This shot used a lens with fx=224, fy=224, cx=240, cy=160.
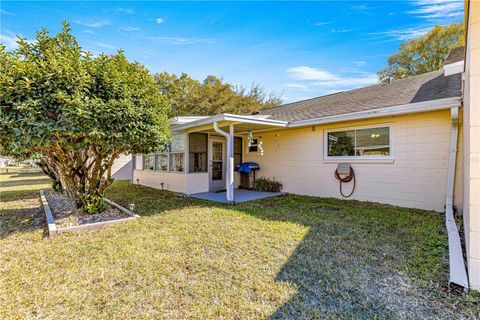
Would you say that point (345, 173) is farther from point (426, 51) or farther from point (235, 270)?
point (426, 51)

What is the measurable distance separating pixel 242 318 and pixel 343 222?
3.34 m

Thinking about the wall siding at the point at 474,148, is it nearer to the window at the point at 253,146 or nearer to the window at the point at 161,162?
the window at the point at 253,146

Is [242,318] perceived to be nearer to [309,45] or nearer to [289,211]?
[289,211]

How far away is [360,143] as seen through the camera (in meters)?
6.52

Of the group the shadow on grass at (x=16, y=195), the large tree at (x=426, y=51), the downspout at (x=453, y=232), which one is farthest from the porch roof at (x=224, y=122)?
the large tree at (x=426, y=51)

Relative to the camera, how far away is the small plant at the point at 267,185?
28.0 feet

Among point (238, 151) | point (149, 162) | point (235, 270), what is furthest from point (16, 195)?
point (235, 270)

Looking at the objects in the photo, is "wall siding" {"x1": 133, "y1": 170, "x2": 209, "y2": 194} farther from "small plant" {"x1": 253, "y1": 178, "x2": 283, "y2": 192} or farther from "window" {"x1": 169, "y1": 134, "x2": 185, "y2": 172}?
"small plant" {"x1": 253, "y1": 178, "x2": 283, "y2": 192}

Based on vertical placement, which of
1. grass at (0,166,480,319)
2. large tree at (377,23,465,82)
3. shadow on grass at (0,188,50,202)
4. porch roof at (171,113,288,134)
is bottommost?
shadow on grass at (0,188,50,202)

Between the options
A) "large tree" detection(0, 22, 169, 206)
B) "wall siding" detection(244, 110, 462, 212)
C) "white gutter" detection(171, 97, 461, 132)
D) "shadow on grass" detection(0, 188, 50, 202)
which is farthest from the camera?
"shadow on grass" detection(0, 188, 50, 202)

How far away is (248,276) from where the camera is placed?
2.62 m

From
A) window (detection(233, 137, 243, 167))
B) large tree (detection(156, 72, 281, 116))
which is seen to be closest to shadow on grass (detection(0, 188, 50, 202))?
window (detection(233, 137, 243, 167))

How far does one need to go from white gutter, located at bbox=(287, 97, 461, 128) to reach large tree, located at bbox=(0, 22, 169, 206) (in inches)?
184

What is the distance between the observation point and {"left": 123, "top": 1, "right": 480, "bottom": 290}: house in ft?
Result: 9.39
